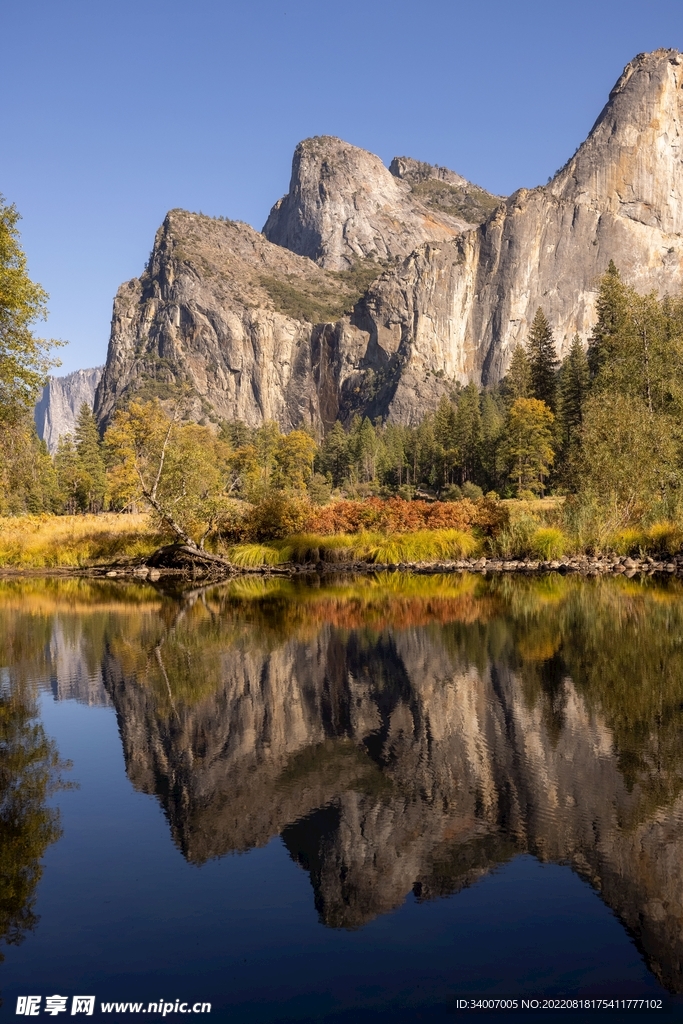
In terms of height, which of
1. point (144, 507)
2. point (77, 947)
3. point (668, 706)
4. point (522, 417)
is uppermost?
point (522, 417)

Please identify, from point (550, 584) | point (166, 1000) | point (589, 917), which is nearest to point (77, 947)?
point (166, 1000)

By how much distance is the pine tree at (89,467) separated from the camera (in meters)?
95.9

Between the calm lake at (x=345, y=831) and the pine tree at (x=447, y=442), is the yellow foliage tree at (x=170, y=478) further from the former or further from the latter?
the pine tree at (x=447, y=442)

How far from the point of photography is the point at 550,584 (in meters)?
29.7

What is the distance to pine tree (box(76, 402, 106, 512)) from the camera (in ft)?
315

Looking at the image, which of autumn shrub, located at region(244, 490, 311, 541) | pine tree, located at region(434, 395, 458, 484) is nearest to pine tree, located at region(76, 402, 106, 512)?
pine tree, located at region(434, 395, 458, 484)

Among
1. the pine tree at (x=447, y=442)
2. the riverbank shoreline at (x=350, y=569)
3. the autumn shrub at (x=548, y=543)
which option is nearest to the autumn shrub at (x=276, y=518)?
the riverbank shoreline at (x=350, y=569)

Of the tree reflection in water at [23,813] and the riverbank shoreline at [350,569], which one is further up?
the riverbank shoreline at [350,569]

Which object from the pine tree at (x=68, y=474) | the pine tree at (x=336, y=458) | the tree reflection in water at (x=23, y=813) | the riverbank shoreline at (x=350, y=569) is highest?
the pine tree at (x=336, y=458)

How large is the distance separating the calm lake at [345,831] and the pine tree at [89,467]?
82.1 metres

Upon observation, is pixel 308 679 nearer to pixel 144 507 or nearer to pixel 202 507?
pixel 202 507

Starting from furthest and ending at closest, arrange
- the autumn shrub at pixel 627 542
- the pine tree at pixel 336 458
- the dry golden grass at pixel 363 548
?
the pine tree at pixel 336 458, the dry golden grass at pixel 363 548, the autumn shrub at pixel 627 542

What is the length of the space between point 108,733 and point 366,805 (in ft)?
15.9

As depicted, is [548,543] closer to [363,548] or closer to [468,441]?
[363,548]
